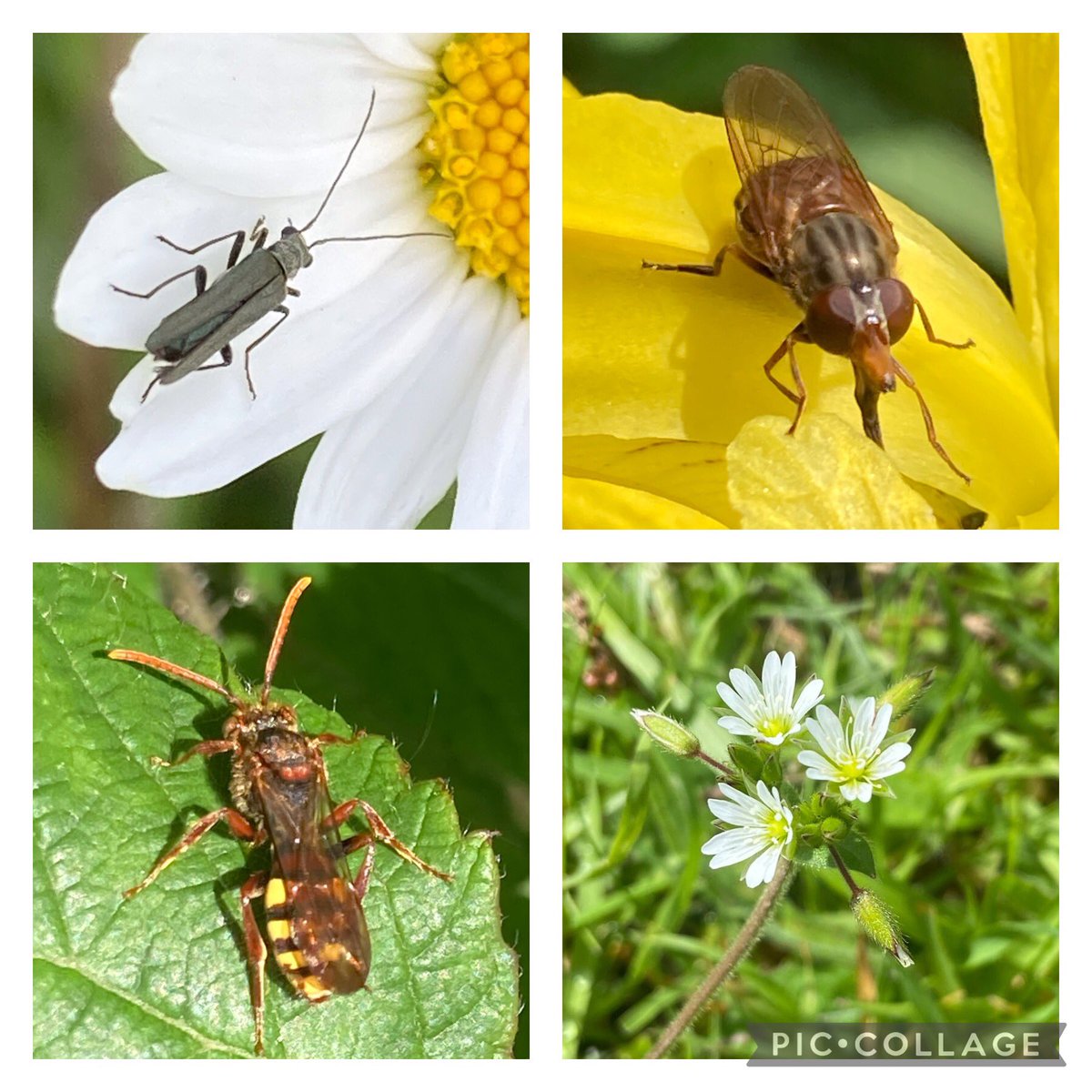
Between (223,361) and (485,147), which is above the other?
(485,147)

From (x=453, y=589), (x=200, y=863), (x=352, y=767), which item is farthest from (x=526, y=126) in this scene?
(x=200, y=863)

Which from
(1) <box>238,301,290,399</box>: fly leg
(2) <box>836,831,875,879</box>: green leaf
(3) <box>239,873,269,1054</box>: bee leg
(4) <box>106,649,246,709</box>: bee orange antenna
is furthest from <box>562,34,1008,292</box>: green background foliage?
(3) <box>239,873,269,1054</box>: bee leg

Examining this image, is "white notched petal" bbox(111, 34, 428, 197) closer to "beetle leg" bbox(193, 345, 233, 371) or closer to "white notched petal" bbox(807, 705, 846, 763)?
"beetle leg" bbox(193, 345, 233, 371)

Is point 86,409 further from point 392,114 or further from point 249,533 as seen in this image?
point 392,114

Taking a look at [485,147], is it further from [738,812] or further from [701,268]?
[738,812]

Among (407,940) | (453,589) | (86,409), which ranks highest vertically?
(86,409)

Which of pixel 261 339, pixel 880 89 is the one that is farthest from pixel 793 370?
pixel 261 339
